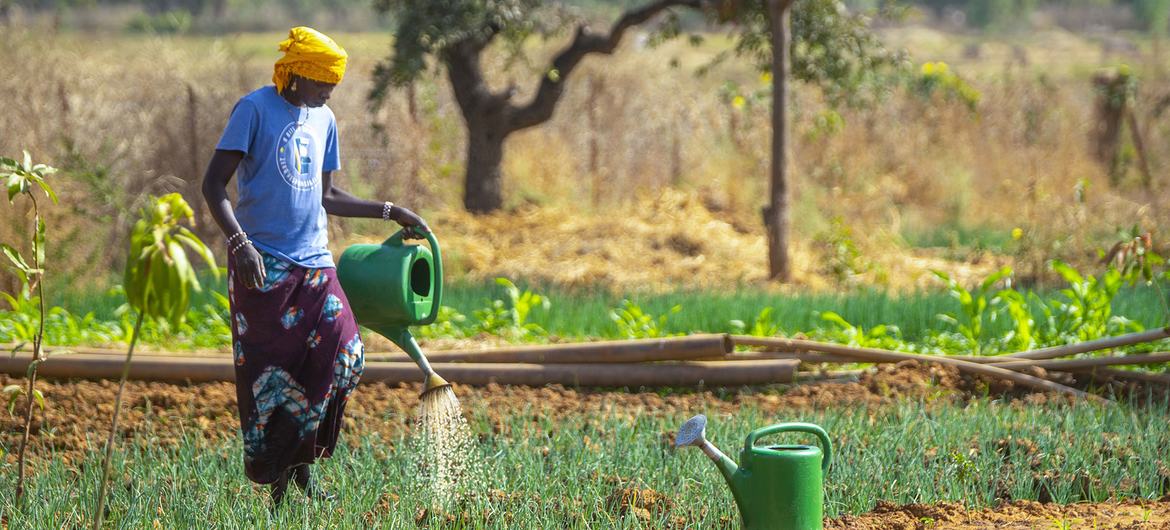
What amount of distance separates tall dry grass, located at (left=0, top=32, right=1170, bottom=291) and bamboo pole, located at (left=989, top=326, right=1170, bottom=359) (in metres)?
3.30

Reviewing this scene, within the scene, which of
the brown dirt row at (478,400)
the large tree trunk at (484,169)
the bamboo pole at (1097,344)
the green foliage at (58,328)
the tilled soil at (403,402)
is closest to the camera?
the tilled soil at (403,402)

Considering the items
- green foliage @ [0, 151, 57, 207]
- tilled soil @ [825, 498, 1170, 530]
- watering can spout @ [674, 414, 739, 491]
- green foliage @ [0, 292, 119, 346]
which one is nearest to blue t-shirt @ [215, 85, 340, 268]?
green foliage @ [0, 151, 57, 207]

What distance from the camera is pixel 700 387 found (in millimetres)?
5031

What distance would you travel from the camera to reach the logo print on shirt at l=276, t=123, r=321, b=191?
3111 millimetres

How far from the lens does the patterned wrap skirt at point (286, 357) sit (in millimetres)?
3117

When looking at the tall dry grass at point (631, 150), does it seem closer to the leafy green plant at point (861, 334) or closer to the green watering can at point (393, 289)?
the leafy green plant at point (861, 334)

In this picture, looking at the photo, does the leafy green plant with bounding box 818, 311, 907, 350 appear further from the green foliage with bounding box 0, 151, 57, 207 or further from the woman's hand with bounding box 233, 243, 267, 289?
the green foliage with bounding box 0, 151, 57, 207

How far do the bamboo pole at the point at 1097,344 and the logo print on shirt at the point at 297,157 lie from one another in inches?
128

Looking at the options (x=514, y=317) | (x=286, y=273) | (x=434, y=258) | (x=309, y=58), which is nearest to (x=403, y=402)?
(x=514, y=317)

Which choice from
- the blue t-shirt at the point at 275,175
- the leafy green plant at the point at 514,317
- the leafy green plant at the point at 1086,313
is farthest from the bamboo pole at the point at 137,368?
the leafy green plant at the point at 1086,313

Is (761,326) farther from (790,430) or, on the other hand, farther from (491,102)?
(491,102)

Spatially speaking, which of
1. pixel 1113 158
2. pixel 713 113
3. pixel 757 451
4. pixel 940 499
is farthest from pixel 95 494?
pixel 1113 158

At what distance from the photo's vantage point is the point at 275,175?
310cm

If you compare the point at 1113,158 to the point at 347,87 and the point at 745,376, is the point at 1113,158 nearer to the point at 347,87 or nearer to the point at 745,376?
the point at 347,87
